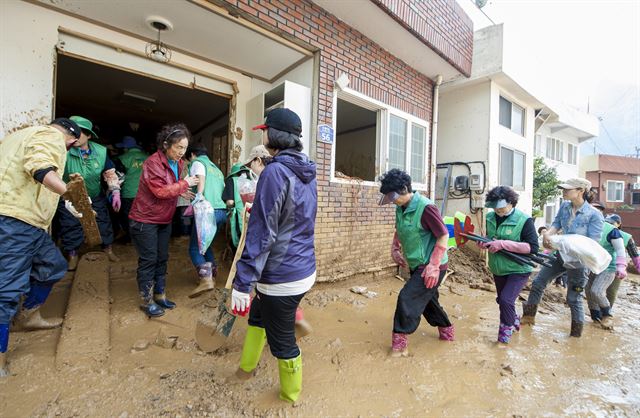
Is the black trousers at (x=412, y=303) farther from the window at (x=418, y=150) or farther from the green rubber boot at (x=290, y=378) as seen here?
the window at (x=418, y=150)

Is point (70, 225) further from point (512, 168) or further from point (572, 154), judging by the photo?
point (572, 154)

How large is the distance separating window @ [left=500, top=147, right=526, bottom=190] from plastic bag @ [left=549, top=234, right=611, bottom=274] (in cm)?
504

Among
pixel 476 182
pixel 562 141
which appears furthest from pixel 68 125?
pixel 562 141

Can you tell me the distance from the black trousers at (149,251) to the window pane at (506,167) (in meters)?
7.73

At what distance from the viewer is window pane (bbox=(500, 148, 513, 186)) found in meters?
7.68

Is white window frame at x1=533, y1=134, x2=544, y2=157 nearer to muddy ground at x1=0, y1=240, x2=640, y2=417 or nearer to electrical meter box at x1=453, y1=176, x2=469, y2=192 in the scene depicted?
electrical meter box at x1=453, y1=176, x2=469, y2=192

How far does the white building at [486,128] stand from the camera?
6.92m

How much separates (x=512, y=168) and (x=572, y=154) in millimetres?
11193

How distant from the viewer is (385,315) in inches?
147

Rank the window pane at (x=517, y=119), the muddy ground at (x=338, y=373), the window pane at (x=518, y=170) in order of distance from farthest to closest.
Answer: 1. the window pane at (x=517, y=119)
2. the window pane at (x=518, y=170)
3. the muddy ground at (x=338, y=373)

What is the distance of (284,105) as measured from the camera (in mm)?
3992

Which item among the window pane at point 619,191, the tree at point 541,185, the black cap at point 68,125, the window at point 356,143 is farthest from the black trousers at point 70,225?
the window pane at point 619,191

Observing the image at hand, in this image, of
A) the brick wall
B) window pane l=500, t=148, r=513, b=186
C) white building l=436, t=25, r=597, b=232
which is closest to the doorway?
the brick wall

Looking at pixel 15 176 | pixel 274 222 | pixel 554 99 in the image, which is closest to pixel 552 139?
pixel 554 99
